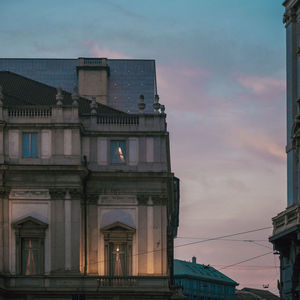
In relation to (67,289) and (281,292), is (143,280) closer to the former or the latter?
(67,289)

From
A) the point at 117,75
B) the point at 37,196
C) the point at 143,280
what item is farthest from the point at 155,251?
the point at 117,75

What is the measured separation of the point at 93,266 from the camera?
75.1 meters

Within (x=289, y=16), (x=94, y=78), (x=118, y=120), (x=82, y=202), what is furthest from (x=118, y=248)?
(x=94, y=78)

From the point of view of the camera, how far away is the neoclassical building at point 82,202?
241ft

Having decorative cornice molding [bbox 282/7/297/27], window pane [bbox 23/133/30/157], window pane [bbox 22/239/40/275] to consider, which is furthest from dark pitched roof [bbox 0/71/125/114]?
decorative cornice molding [bbox 282/7/297/27]

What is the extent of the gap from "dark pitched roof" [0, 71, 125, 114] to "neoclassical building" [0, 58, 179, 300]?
2.02 m

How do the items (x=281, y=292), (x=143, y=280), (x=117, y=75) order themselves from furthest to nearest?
(x=117, y=75) → (x=143, y=280) → (x=281, y=292)

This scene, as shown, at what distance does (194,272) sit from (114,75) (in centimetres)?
8813

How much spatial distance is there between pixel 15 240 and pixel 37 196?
3303 millimetres

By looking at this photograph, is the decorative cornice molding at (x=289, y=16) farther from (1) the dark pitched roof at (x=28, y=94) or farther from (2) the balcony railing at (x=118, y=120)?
(1) the dark pitched roof at (x=28, y=94)

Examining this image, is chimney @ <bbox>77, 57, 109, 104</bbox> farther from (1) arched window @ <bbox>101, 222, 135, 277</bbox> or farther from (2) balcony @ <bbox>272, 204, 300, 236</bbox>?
(2) balcony @ <bbox>272, 204, 300, 236</bbox>

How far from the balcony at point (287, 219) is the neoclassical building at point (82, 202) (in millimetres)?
10136

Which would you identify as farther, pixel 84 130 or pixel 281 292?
pixel 84 130

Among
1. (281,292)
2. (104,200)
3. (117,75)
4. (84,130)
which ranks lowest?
(281,292)
